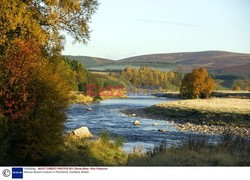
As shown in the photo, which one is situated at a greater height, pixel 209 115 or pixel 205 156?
pixel 205 156

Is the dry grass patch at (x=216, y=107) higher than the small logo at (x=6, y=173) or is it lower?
lower

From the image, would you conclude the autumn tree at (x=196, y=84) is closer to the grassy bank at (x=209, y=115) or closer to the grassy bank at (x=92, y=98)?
the grassy bank at (x=92, y=98)

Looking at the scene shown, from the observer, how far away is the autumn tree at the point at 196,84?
92.8 m

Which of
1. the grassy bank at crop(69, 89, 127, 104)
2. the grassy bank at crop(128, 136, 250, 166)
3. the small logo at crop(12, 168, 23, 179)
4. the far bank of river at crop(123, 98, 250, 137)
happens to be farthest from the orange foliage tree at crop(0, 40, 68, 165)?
the grassy bank at crop(69, 89, 127, 104)

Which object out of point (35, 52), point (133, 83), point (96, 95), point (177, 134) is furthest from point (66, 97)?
point (133, 83)

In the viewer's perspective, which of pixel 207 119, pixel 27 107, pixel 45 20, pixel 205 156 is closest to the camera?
pixel 205 156

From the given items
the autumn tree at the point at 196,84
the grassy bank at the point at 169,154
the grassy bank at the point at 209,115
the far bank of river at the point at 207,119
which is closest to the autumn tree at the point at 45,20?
the grassy bank at the point at 169,154

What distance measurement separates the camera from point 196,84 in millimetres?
94750

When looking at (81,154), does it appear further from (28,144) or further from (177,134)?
(177,134)

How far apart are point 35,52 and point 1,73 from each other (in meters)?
1.67

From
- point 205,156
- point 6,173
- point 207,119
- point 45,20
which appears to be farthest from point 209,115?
point 6,173

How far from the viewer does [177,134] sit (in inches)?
1405

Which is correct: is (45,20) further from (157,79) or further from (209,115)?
(157,79)

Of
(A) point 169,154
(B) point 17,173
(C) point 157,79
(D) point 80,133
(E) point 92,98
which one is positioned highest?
(A) point 169,154
